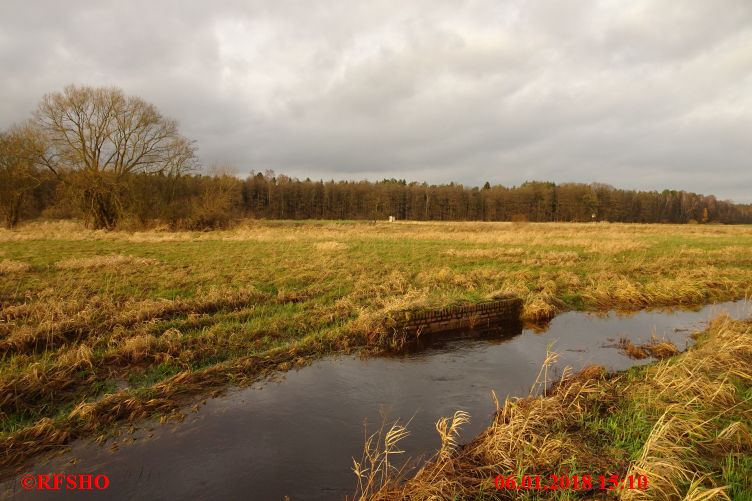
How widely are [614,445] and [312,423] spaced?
399 centimetres

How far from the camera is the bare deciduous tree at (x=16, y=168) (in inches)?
1345

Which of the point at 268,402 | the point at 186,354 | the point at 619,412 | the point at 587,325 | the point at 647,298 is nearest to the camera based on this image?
the point at 619,412

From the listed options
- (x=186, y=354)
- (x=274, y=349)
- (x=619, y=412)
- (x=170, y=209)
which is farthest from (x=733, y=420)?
(x=170, y=209)

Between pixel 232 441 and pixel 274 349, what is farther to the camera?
pixel 274 349

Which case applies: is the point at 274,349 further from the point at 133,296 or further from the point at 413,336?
the point at 133,296

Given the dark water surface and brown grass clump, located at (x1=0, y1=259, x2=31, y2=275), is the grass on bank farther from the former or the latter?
brown grass clump, located at (x1=0, y1=259, x2=31, y2=275)

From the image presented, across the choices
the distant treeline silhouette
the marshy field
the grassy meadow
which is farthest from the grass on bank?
the distant treeline silhouette

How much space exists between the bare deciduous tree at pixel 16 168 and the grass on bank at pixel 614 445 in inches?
1679

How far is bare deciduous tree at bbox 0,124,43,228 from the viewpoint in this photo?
34.2 metres

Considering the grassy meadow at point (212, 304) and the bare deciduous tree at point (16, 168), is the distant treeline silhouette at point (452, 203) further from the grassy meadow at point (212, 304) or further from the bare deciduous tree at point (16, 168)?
the grassy meadow at point (212, 304)

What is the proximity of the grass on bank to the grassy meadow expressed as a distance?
389cm

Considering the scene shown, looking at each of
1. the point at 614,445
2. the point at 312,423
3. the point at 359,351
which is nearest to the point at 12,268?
the point at 359,351

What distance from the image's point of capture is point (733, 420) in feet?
17.4

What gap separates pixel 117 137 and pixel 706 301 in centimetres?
4191
